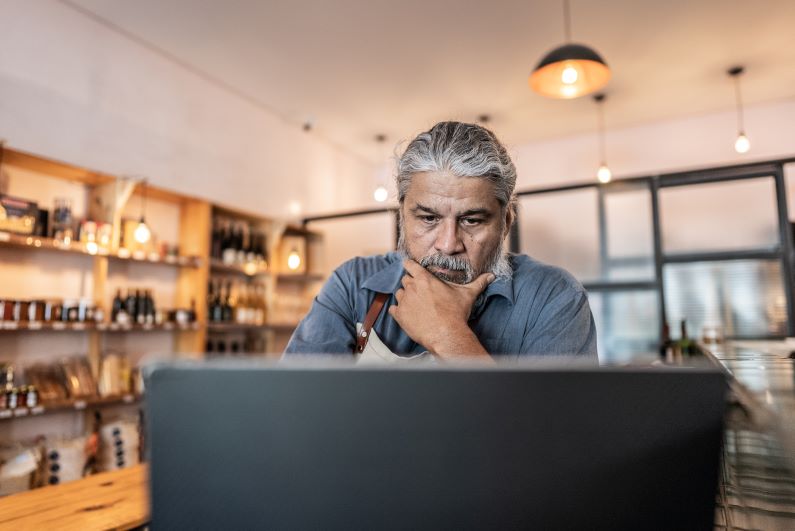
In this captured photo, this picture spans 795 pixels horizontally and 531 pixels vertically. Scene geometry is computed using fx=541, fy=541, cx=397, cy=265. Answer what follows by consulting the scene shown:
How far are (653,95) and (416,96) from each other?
87.1 inches

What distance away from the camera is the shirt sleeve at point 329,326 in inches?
47.8

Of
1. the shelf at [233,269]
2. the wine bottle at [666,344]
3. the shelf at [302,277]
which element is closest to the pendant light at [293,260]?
the shelf at [302,277]

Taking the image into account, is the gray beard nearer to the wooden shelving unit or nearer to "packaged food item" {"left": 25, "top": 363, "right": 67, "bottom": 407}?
the wooden shelving unit

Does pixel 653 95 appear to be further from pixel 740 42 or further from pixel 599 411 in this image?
pixel 599 411

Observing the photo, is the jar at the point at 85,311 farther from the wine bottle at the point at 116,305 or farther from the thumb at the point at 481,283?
the thumb at the point at 481,283

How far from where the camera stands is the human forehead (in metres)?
1.19

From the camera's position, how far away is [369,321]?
124cm

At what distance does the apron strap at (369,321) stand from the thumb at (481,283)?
204mm

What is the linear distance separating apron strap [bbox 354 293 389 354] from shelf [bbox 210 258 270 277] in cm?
319

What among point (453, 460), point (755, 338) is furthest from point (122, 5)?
point (755, 338)

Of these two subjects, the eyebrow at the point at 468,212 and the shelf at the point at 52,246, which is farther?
the shelf at the point at 52,246

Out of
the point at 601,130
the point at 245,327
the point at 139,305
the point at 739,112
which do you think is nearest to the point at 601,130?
the point at 601,130

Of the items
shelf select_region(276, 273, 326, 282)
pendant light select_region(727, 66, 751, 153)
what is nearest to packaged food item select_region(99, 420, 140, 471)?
shelf select_region(276, 273, 326, 282)

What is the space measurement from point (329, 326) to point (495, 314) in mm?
381
